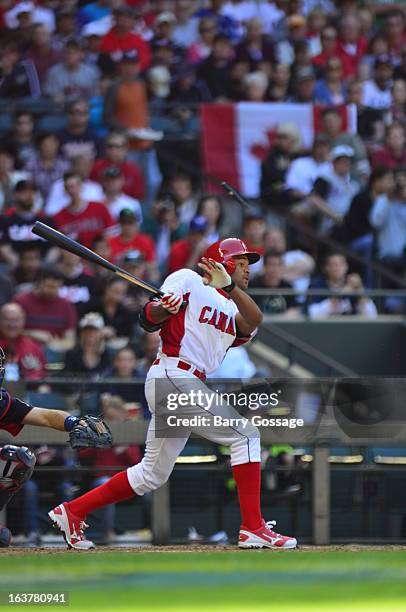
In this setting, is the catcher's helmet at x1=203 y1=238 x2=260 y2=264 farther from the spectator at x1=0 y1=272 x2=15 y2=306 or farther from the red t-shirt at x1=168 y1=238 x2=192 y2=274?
the red t-shirt at x1=168 y1=238 x2=192 y2=274

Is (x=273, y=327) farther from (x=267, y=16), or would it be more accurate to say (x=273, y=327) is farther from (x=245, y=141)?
(x=267, y=16)

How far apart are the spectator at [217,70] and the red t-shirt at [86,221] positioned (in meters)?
3.00

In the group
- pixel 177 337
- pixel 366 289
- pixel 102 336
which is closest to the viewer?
pixel 177 337

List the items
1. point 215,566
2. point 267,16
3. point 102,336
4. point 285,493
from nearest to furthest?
point 215,566 → point 285,493 → point 102,336 → point 267,16

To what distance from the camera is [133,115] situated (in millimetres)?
15141

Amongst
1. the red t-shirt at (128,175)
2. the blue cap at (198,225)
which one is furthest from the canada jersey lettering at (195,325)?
the red t-shirt at (128,175)

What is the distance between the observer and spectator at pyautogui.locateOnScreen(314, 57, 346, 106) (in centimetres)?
1672

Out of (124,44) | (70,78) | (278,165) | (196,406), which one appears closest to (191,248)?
(278,165)

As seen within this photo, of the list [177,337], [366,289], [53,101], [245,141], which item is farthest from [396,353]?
[177,337]

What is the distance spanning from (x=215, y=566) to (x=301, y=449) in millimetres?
2570

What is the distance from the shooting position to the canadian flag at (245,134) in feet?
50.7

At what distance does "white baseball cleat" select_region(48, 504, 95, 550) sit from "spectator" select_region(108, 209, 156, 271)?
4.69m

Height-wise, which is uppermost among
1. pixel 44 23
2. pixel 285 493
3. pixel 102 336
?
pixel 44 23

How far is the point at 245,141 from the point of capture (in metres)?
15.6
